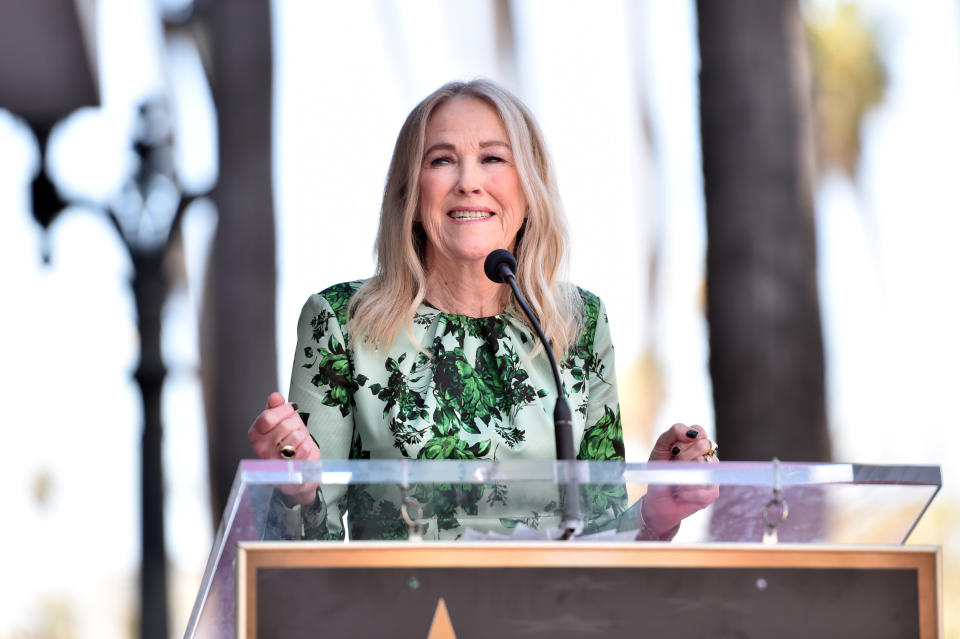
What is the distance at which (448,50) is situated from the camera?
5906 millimetres

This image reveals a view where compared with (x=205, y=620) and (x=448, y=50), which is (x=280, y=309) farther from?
(x=205, y=620)

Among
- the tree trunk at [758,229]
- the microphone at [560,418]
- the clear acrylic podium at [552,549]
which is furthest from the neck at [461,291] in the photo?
the tree trunk at [758,229]

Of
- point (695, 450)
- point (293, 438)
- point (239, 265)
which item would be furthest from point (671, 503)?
point (239, 265)

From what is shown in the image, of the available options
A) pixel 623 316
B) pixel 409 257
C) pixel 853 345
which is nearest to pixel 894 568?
pixel 409 257

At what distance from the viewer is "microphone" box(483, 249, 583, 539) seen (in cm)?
127

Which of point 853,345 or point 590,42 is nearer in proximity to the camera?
point 853,345

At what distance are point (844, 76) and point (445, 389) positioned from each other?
4.15 meters

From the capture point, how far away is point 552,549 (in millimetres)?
1200

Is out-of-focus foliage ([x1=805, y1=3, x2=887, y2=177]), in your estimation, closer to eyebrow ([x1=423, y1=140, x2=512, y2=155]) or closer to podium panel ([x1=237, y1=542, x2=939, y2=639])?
eyebrow ([x1=423, y1=140, x2=512, y2=155])

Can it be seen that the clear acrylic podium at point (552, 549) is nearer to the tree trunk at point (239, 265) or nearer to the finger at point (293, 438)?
the finger at point (293, 438)

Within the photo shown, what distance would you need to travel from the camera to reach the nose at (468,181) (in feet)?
6.87

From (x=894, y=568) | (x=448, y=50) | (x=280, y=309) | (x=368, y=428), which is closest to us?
(x=894, y=568)

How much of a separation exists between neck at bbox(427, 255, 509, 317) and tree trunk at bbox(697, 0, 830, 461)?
1.65m

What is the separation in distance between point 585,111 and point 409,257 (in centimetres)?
373
